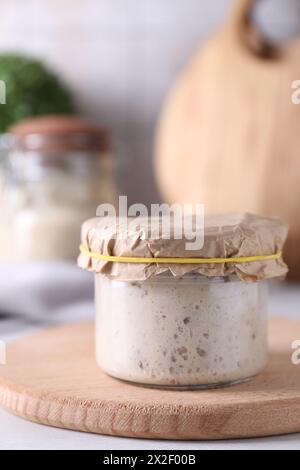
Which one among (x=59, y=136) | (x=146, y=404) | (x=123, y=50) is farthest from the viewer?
(x=123, y=50)

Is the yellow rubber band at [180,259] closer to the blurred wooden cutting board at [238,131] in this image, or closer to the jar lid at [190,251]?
the jar lid at [190,251]

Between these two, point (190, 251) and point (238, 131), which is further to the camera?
point (238, 131)

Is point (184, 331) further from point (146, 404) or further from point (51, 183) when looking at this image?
point (51, 183)

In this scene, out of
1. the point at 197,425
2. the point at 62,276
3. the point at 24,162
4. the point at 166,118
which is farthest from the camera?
the point at 166,118

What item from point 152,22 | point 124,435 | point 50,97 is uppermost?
point 152,22

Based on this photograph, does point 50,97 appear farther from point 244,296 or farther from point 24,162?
point 244,296

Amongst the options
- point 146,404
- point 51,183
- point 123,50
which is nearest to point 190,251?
point 146,404

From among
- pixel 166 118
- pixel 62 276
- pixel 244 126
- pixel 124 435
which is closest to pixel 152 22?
pixel 166 118

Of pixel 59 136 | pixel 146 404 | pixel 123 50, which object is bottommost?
pixel 146 404
